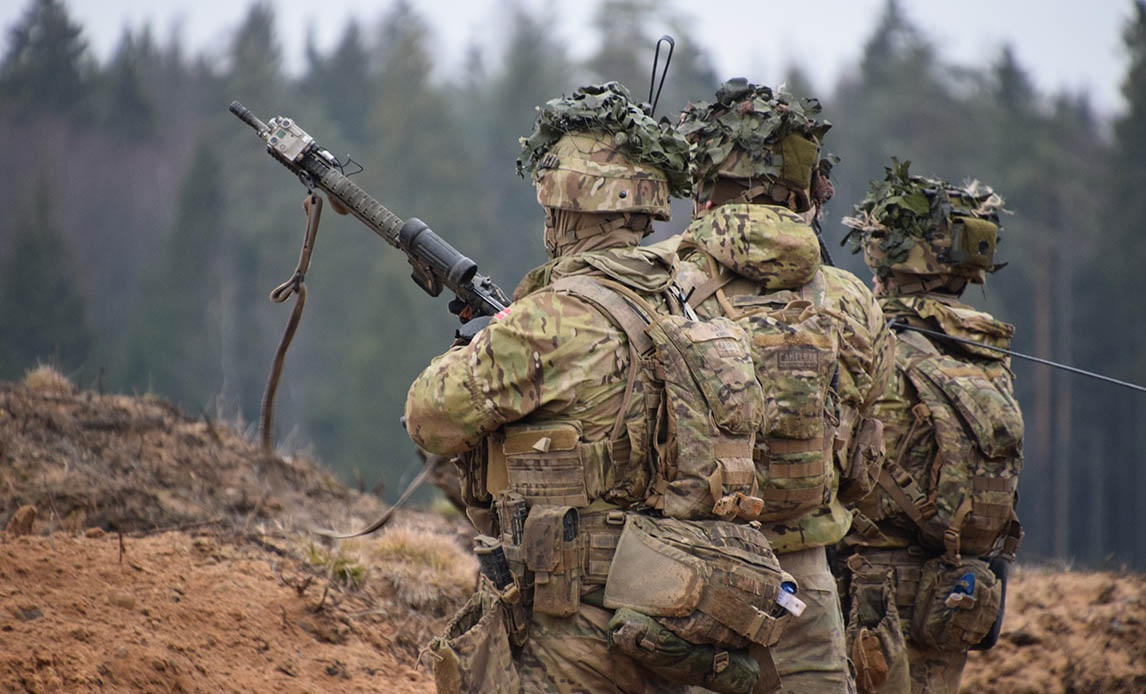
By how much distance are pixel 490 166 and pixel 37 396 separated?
1706 inches

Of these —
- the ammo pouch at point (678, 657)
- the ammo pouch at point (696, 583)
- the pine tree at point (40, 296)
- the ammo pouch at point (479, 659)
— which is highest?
the pine tree at point (40, 296)

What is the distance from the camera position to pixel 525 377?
4.21 m

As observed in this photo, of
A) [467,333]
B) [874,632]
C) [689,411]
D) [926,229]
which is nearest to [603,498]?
[689,411]

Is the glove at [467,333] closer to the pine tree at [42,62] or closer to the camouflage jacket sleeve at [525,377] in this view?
the camouflage jacket sleeve at [525,377]

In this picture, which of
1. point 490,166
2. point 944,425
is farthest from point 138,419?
point 490,166

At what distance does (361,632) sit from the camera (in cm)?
654

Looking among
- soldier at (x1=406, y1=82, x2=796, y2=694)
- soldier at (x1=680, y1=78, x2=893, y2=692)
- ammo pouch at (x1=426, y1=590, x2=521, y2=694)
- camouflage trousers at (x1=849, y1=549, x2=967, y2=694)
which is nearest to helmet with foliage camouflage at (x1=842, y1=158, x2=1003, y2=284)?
soldier at (x1=680, y1=78, x2=893, y2=692)

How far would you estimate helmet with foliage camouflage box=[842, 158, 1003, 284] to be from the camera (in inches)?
265

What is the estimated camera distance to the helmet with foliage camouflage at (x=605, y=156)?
4496 mm

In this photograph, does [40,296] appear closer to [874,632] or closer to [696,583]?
[874,632]

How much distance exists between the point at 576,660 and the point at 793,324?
1.77m

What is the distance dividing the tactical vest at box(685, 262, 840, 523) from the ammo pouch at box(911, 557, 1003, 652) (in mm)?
1322

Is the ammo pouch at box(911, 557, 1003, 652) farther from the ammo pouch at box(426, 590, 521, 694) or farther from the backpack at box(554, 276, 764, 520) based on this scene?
the ammo pouch at box(426, 590, 521, 694)

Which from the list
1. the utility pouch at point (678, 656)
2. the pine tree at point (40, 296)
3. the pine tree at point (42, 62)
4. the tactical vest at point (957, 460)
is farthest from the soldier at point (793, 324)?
the pine tree at point (42, 62)
